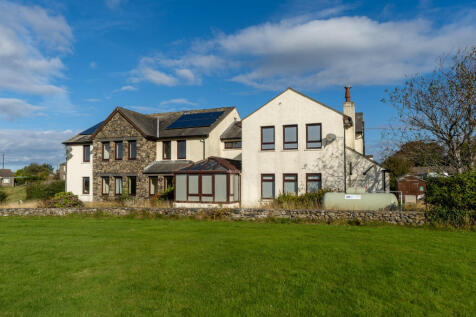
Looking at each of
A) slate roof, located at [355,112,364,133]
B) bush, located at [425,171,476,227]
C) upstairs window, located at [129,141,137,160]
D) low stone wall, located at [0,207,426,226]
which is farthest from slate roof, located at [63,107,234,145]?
bush, located at [425,171,476,227]

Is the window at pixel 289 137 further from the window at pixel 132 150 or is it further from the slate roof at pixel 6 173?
the slate roof at pixel 6 173

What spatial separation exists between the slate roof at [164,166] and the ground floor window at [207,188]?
2.62m

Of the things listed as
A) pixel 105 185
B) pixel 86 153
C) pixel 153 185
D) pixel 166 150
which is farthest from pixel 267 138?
pixel 86 153

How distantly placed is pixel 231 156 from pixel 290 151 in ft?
20.8

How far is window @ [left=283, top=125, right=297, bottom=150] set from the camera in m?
23.2

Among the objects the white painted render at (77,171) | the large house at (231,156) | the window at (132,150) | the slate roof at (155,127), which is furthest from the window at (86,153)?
the window at (132,150)

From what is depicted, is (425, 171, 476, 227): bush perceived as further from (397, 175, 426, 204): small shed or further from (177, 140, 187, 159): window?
(397, 175, 426, 204): small shed

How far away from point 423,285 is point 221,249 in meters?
5.41

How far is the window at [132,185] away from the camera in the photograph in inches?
1120

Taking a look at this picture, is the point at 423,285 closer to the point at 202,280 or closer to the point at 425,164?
the point at 202,280

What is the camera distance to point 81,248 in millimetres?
10797

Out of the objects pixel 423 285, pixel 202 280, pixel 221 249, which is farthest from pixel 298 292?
pixel 221 249

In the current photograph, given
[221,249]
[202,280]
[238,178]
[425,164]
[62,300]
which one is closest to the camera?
[62,300]

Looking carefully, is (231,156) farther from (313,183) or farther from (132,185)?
(132,185)
